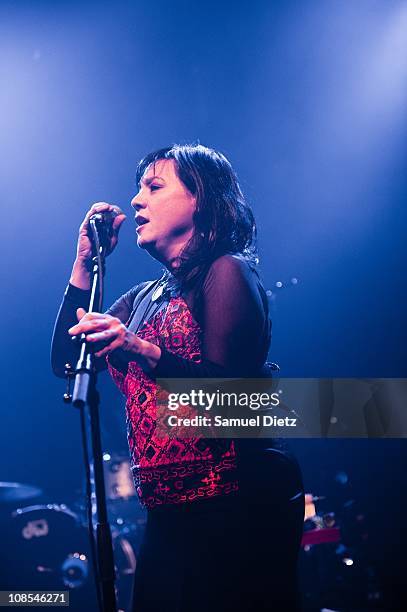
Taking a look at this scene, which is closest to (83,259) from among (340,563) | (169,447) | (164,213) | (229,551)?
(164,213)

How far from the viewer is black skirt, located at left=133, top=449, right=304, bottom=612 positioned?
1957 mm

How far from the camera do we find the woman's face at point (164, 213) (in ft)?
8.06

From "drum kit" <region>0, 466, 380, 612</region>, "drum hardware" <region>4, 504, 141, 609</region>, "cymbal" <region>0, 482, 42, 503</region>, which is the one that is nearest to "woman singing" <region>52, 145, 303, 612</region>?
"drum kit" <region>0, 466, 380, 612</region>

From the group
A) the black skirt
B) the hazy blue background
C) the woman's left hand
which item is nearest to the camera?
the woman's left hand

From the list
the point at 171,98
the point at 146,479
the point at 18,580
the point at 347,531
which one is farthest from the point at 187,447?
the point at 171,98

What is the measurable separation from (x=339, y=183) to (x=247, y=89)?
63 centimetres

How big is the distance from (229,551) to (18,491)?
1.11 meters

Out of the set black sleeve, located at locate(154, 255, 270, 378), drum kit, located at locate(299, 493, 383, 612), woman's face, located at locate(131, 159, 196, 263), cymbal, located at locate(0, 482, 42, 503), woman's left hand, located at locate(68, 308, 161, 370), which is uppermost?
woman's face, located at locate(131, 159, 196, 263)

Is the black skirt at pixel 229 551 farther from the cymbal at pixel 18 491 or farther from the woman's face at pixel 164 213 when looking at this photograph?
the woman's face at pixel 164 213

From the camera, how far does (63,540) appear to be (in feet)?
9.19

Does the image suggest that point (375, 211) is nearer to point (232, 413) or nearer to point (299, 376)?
point (299, 376)

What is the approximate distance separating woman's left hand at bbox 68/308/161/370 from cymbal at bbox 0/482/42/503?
3.73 feet

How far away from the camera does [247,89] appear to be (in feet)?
9.66

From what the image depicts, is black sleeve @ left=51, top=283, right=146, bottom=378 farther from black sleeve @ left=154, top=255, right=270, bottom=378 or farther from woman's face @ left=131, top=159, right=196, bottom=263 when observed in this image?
black sleeve @ left=154, top=255, right=270, bottom=378
